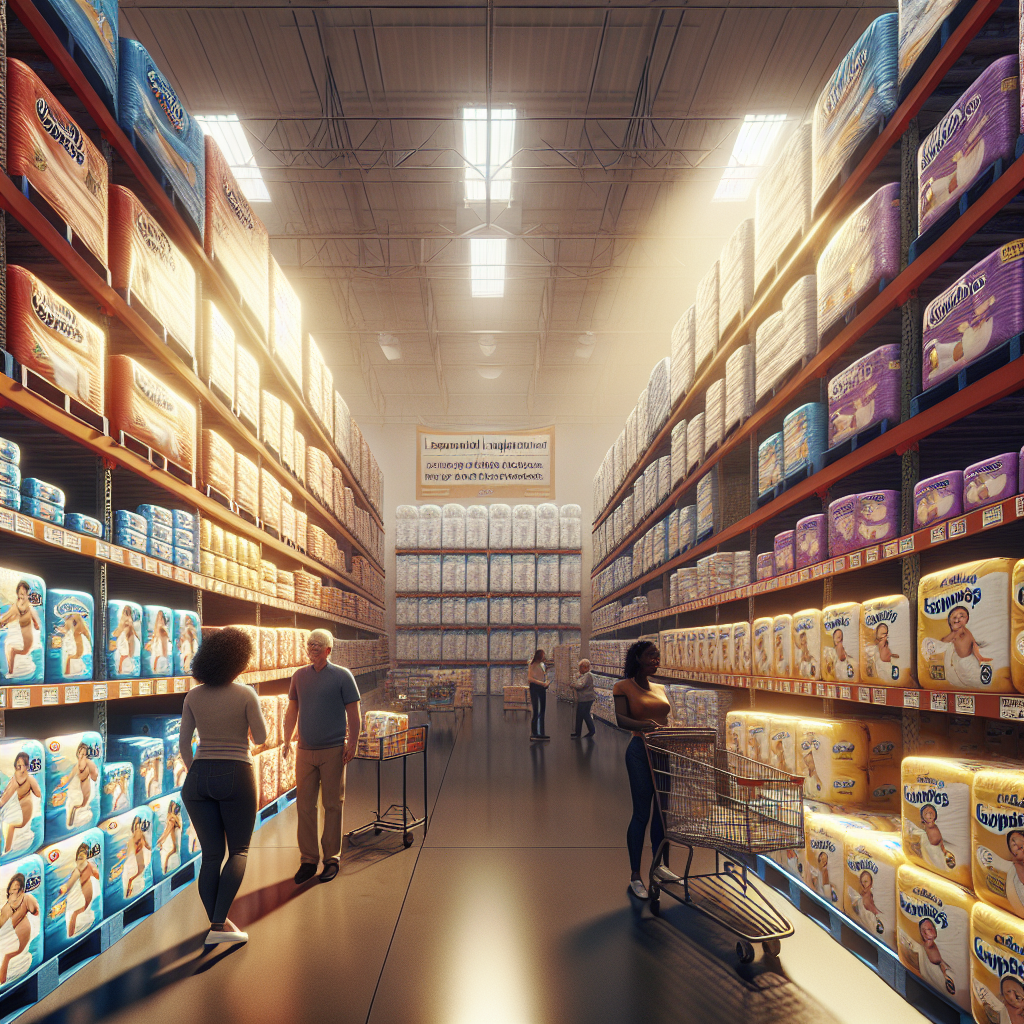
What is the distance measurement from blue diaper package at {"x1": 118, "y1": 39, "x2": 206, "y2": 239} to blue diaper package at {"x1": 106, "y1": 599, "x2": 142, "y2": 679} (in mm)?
2459

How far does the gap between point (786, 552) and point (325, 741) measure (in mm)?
3331

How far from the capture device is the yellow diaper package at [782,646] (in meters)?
5.28

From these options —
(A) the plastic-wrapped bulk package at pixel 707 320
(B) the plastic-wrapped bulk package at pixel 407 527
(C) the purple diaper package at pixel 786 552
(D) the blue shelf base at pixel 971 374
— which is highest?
(A) the plastic-wrapped bulk package at pixel 707 320

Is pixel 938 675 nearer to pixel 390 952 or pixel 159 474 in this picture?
pixel 390 952

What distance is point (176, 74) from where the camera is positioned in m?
11.0

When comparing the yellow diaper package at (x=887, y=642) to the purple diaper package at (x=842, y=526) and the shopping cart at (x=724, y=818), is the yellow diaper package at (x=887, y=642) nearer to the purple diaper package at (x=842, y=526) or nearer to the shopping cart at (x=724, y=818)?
the purple diaper package at (x=842, y=526)

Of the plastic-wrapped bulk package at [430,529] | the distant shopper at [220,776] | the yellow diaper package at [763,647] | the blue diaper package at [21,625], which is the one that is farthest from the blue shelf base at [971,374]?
the plastic-wrapped bulk package at [430,529]

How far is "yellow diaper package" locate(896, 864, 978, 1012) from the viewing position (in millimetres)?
2883

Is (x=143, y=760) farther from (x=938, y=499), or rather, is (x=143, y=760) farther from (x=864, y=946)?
(x=938, y=499)

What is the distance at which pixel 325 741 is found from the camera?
202 inches

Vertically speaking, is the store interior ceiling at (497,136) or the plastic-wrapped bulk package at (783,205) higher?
the store interior ceiling at (497,136)

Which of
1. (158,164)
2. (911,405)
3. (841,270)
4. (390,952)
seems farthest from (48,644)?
(841,270)

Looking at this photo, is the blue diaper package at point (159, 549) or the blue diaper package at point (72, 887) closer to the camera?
the blue diaper package at point (72, 887)

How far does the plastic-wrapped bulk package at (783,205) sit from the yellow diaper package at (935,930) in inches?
160
